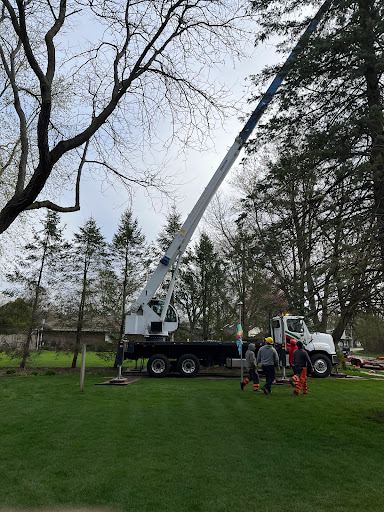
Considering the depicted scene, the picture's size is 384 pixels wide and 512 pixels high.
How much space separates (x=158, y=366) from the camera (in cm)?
→ 1769

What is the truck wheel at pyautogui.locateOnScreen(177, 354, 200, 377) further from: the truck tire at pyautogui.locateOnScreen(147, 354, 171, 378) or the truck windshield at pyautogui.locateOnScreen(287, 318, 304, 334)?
the truck windshield at pyautogui.locateOnScreen(287, 318, 304, 334)

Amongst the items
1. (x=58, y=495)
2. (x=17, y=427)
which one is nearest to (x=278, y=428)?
(x=58, y=495)

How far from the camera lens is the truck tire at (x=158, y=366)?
17578 mm

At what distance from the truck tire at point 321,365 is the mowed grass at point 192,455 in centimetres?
761

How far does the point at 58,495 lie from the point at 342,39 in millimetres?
8919

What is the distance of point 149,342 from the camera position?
1766 centimetres

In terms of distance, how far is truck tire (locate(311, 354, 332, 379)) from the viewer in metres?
17.8

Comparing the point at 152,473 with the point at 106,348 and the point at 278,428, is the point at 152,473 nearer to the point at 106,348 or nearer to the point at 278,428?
the point at 278,428

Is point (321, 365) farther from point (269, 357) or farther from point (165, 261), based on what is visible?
point (165, 261)

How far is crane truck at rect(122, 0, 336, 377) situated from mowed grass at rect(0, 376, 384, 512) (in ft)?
24.2

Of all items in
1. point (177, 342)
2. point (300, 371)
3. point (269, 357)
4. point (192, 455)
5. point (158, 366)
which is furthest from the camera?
point (177, 342)

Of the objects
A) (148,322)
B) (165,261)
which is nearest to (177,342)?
(148,322)

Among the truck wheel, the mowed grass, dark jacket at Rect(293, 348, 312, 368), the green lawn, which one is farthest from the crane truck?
the mowed grass

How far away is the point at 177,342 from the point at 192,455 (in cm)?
1231
